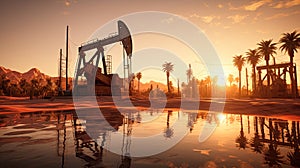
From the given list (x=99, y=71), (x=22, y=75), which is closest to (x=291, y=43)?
(x=99, y=71)

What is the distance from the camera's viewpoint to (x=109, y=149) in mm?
5156

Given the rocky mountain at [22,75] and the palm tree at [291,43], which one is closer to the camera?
the palm tree at [291,43]

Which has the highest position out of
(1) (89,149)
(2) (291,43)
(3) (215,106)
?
(2) (291,43)

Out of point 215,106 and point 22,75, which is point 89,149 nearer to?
point 215,106

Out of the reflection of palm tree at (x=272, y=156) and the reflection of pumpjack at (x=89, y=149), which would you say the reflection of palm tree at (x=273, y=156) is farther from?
the reflection of pumpjack at (x=89, y=149)

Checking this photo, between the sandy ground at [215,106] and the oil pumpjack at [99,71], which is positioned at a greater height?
the oil pumpjack at [99,71]

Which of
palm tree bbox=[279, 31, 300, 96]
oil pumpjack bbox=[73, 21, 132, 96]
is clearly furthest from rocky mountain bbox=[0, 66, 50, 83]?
palm tree bbox=[279, 31, 300, 96]

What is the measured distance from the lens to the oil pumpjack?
28359 mm

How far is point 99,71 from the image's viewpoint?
30219 millimetres

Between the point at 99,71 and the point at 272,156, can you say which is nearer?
the point at 272,156

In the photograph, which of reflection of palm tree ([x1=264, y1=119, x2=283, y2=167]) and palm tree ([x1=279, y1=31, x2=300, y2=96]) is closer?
reflection of palm tree ([x1=264, y1=119, x2=283, y2=167])

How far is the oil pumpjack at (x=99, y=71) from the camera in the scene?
28359mm

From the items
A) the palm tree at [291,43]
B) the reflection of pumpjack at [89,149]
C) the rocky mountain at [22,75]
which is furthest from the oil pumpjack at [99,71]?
the rocky mountain at [22,75]

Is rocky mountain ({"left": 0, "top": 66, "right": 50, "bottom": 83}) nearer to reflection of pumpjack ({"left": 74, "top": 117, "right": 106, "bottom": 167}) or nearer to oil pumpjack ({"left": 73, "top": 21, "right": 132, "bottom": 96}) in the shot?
oil pumpjack ({"left": 73, "top": 21, "right": 132, "bottom": 96})
